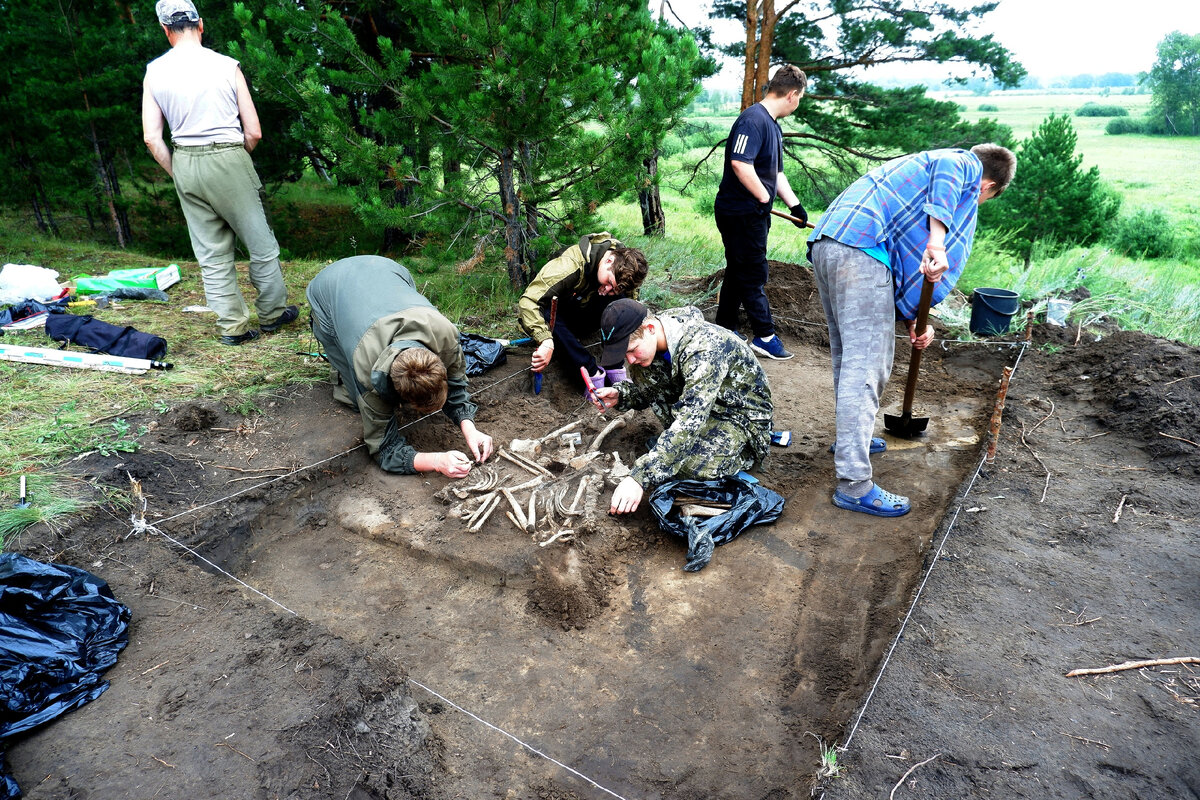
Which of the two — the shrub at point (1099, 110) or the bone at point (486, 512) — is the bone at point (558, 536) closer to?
the bone at point (486, 512)

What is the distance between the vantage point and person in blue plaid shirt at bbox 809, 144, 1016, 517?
342 cm

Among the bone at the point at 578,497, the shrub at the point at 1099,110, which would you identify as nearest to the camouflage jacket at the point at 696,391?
the bone at the point at 578,497

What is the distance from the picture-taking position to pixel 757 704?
2.74m

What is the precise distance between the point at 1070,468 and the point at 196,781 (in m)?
4.56

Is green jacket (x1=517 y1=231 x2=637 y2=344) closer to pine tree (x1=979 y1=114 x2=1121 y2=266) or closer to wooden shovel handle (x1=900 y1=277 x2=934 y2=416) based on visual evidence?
wooden shovel handle (x1=900 y1=277 x2=934 y2=416)

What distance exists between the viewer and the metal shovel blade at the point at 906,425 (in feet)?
→ 14.7

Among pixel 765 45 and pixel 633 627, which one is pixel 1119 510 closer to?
pixel 633 627

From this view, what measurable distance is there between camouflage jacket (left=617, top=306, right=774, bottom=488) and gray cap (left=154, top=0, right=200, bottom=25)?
4031mm

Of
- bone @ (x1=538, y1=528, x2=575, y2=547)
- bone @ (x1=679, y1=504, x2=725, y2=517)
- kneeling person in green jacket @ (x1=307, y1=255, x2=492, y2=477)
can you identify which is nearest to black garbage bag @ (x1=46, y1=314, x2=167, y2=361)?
kneeling person in green jacket @ (x1=307, y1=255, x2=492, y2=477)

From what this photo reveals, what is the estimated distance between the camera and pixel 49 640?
97.3 inches

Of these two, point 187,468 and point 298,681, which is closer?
point 298,681

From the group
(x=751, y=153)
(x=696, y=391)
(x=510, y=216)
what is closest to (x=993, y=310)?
(x=751, y=153)

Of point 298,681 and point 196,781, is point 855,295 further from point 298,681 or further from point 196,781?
point 196,781

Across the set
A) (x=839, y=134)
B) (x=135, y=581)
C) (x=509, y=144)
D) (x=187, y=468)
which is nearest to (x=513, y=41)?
(x=509, y=144)
